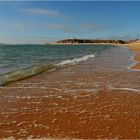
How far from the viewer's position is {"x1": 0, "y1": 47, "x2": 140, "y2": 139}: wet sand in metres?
5.07

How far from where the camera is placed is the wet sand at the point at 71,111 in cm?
507

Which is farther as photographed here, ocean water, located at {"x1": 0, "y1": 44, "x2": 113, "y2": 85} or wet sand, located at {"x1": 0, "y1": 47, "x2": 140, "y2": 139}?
ocean water, located at {"x1": 0, "y1": 44, "x2": 113, "y2": 85}

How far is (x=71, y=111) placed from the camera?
6574mm

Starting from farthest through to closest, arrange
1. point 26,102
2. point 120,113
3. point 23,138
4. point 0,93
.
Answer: point 0,93 → point 26,102 → point 120,113 → point 23,138

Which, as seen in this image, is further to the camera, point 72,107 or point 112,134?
point 72,107

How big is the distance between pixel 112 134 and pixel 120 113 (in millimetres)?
1508

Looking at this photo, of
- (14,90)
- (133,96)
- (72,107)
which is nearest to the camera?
(72,107)

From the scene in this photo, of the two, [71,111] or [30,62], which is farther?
[30,62]

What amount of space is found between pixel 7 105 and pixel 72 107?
1.98 m

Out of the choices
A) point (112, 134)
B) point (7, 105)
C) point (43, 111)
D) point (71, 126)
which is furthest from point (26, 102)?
point (112, 134)

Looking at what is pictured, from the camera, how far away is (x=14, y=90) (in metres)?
9.45

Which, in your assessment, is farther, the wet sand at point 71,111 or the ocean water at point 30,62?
the ocean water at point 30,62

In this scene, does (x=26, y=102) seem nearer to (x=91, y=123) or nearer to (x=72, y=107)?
(x=72, y=107)

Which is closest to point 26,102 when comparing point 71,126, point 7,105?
point 7,105
